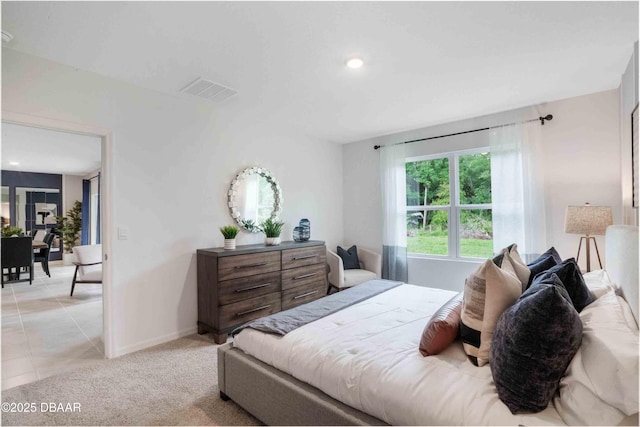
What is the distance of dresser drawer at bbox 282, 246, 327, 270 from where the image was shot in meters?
3.58

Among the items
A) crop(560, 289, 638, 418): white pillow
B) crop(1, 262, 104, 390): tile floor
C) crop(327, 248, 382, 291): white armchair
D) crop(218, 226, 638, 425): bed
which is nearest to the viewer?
crop(560, 289, 638, 418): white pillow

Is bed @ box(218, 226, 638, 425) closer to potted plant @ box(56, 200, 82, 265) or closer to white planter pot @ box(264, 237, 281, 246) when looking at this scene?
white planter pot @ box(264, 237, 281, 246)

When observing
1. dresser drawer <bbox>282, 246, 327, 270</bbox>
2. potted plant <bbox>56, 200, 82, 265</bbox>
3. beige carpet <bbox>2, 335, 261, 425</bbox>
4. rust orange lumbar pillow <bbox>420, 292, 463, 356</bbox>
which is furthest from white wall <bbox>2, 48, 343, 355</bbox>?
potted plant <bbox>56, 200, 82, 265</bbox>

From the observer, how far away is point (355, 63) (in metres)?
2.42

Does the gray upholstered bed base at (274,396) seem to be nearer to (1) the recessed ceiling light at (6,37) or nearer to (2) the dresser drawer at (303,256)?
(2) the dresser drawer at (303,256)

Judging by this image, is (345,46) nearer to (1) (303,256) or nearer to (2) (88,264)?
(1) (303,256)

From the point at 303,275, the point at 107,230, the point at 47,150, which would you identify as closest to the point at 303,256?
the point at 303,275

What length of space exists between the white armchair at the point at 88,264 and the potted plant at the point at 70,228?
165 inches

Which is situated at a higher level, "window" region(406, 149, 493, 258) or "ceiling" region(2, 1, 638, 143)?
"ceiling" region(2, 1, 638, 143)

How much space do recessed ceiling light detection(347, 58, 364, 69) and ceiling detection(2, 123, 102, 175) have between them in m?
3.43

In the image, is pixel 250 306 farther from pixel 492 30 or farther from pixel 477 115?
pixel 477 115

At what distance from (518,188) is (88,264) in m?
5.79

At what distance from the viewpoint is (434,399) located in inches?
47.4

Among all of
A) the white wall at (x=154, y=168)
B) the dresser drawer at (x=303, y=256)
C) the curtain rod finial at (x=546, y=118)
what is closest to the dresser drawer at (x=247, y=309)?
the dresser drawer at (x=303, y=256)
